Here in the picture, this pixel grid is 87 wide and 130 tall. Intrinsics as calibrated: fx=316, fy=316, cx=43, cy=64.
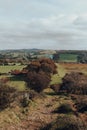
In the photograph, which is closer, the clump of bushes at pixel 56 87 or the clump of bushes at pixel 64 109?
the clump of bushes at pixel 64 109

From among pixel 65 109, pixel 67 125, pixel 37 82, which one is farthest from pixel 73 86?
pixel 67 125

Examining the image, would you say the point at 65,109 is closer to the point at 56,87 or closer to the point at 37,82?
the point at 37,82

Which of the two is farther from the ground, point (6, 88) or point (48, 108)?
point (6, 88)

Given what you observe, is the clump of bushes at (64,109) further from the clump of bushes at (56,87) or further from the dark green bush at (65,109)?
the clump of bushes at (56,87)

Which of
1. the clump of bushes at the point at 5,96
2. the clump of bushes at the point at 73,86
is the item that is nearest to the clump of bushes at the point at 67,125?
the clump of bushes at the point at 5,96

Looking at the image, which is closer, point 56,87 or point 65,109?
point 65,109

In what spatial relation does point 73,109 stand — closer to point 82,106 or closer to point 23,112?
point 82,106

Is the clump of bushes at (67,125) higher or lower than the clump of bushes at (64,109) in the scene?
higher

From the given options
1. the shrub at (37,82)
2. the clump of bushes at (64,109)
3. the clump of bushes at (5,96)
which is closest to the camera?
the clump of bushes at (5,96)

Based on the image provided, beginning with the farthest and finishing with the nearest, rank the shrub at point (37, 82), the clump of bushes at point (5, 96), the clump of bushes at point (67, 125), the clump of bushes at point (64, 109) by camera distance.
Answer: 1. the shrub at point (37, 82)
2. the clump of bushes at point (64, 109)
3. the clump of bushes at point (5, 96)
4. the clump of bushes at point (67, 125)

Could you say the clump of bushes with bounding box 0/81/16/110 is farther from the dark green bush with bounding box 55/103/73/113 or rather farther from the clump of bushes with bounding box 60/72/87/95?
the clump of bushes with bounding box 60/72/87/95

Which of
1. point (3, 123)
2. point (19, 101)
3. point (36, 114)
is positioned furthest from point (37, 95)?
point (3, 123)
